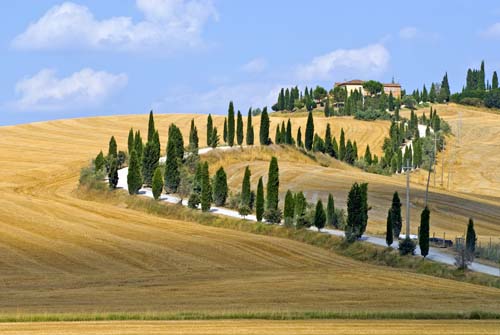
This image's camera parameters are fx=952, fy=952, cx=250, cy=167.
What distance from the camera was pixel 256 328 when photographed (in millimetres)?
31219

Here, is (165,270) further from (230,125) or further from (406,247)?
(230,125)

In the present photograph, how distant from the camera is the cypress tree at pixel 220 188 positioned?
8712cm

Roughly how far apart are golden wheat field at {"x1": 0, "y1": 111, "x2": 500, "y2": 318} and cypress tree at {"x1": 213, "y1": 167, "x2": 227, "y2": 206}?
327 inches

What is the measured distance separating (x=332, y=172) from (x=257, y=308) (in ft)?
251

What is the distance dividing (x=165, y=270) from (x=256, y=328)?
23.4 metres

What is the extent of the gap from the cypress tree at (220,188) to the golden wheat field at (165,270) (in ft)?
27.2

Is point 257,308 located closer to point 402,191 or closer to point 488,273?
point 488,273

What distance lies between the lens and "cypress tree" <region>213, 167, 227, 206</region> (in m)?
87.1

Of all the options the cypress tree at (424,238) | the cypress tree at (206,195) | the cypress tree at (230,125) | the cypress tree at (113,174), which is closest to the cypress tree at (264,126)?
the cypress tree at (230,125)

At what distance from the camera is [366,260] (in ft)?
210

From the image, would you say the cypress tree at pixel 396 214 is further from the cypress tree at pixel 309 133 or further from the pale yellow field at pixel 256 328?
the cypress tree at pixel 309 133

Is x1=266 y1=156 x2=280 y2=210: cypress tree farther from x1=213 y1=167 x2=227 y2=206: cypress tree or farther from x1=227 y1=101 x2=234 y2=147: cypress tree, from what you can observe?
x1=227 y1=101 x2=234 y2=147: cypress tree

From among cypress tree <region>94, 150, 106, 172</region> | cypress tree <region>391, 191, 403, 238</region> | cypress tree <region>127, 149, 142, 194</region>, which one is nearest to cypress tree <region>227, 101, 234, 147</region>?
cypress tree <region>94, 150, 106, 172</region>

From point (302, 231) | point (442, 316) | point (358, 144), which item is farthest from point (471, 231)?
point (358, 144)
